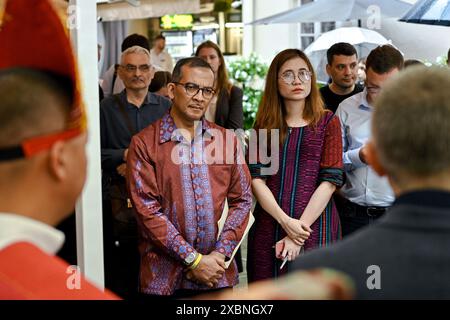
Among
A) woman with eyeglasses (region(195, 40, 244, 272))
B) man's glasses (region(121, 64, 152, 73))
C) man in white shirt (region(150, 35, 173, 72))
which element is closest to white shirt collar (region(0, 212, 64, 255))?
man's glasses (region(121, 64, 152, 73))

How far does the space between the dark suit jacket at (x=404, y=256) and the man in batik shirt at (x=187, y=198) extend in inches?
92.3

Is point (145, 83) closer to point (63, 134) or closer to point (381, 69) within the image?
point (381, 69)

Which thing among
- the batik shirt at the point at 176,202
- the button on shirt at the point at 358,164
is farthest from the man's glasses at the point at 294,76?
the batik shirt at the point at 176,202

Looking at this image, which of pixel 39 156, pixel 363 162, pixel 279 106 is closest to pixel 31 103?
pixel 39 156

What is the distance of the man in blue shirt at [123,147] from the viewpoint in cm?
494

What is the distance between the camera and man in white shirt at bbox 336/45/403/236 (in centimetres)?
478

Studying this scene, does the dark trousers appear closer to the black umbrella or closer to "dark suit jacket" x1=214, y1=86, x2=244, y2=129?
"dark suit jacket" x1=214, y1=86, x2=244, y2=129

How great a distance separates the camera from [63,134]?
5.84 feet

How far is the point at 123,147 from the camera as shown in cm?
507

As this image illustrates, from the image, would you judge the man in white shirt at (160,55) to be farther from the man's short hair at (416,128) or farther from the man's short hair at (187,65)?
the man's short hair at (416,128)

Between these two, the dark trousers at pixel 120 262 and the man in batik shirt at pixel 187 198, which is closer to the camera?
the man in batik shirt at pixel 187 198

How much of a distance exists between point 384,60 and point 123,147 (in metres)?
1.62
